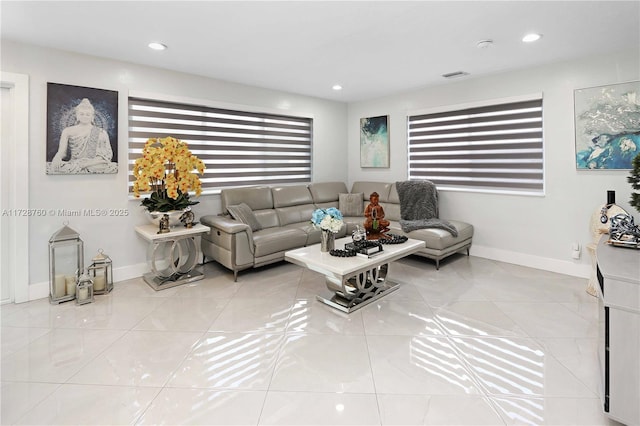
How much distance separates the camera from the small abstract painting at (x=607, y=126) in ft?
11.0

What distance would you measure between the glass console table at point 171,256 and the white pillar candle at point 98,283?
16.6 inches

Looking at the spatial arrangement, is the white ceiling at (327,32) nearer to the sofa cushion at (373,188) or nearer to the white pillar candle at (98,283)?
the sofa cushion at (373,188)

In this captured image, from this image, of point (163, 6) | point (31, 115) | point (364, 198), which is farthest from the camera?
point (364, 198)

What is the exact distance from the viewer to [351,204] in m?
5.45

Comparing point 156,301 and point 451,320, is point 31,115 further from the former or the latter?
point 451,320

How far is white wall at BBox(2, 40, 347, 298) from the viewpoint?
3.16 meters

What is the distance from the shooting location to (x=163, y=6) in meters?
2.43

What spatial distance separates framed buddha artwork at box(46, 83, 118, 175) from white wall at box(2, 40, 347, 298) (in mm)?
66

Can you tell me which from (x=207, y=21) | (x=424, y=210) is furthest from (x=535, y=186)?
(x=207, y=21)

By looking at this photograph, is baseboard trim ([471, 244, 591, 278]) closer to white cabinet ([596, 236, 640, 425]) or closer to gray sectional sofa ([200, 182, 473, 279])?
gray sectional sofa ([200, 182, 473, 279])

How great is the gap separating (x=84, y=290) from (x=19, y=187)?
3.81 feet

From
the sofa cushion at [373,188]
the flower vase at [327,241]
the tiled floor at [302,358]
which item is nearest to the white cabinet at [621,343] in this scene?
the tiled floor at [302,358]

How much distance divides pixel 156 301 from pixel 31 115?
7.04 feet

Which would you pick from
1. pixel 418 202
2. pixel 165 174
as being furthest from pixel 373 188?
pixel 165 174
